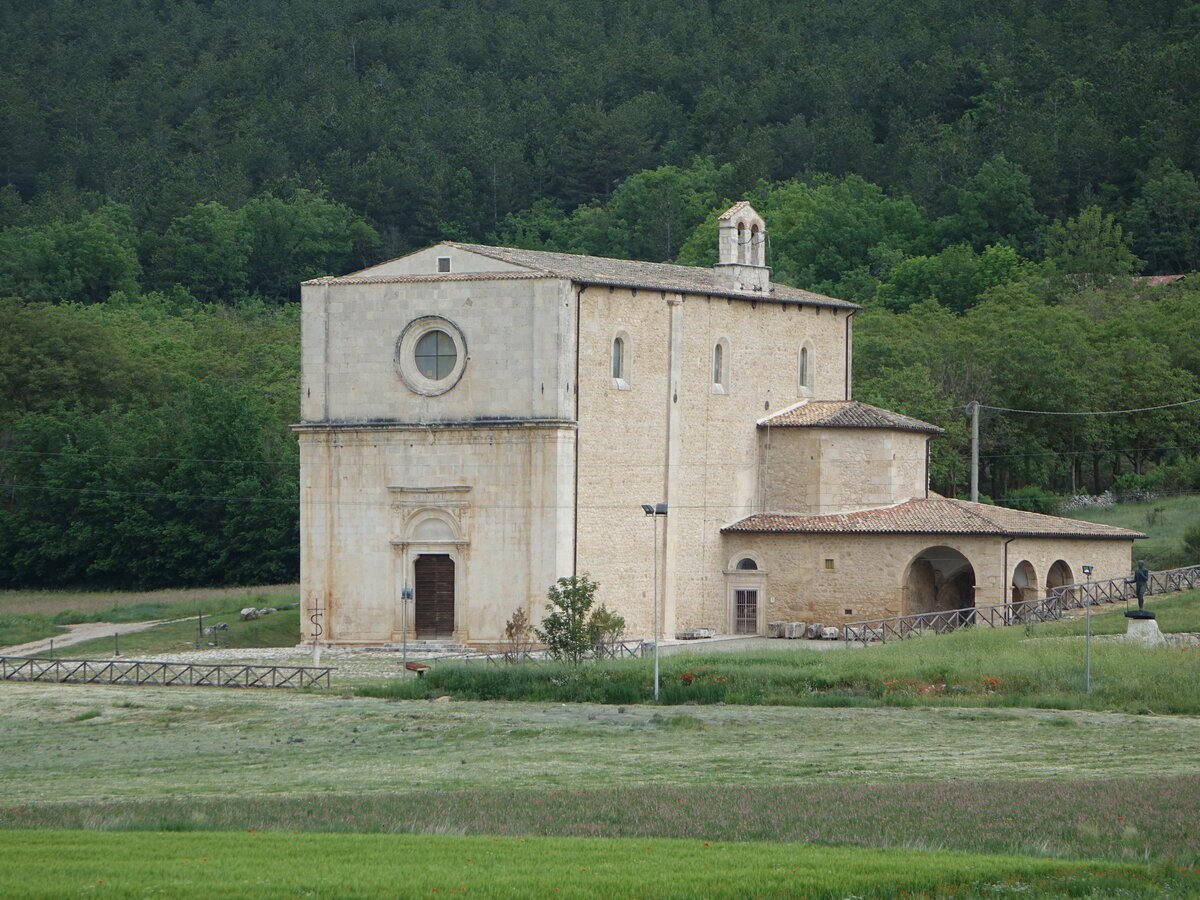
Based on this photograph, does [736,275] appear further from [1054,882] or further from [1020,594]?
[1054,882]

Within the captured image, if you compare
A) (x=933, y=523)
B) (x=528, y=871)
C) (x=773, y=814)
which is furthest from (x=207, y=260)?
(x=528, y=871)

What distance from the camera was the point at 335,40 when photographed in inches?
6934

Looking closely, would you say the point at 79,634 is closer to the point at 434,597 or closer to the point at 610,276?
the point at 434,597

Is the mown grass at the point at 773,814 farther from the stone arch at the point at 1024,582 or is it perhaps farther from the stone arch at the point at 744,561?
the stone arch at the point at 744,561

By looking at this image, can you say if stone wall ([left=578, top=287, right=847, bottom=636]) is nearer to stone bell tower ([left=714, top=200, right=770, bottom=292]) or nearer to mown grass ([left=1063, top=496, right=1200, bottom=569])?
stone bell tower ([left=714, top=200, right=770, bottom=292])

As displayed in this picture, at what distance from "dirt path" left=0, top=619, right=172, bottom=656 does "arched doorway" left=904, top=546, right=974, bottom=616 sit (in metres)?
22.8

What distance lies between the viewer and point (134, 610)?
73.1m

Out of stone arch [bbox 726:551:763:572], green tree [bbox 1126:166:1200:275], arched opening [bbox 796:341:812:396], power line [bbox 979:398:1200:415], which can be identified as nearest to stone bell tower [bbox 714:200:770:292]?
arched opening [bbox 796:341:812:396]

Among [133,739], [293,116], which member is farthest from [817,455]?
[293,116]

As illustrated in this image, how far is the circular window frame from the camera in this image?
59312 mm

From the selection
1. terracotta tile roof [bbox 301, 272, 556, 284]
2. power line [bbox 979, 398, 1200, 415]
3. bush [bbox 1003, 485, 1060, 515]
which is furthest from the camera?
power line [bbox 979, 398, 1200, 415]

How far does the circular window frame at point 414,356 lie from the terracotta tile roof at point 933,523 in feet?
30.7

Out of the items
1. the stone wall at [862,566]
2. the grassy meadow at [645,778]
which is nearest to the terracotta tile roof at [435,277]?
the stone wall at [862,566]

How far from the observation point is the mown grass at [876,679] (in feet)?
146
